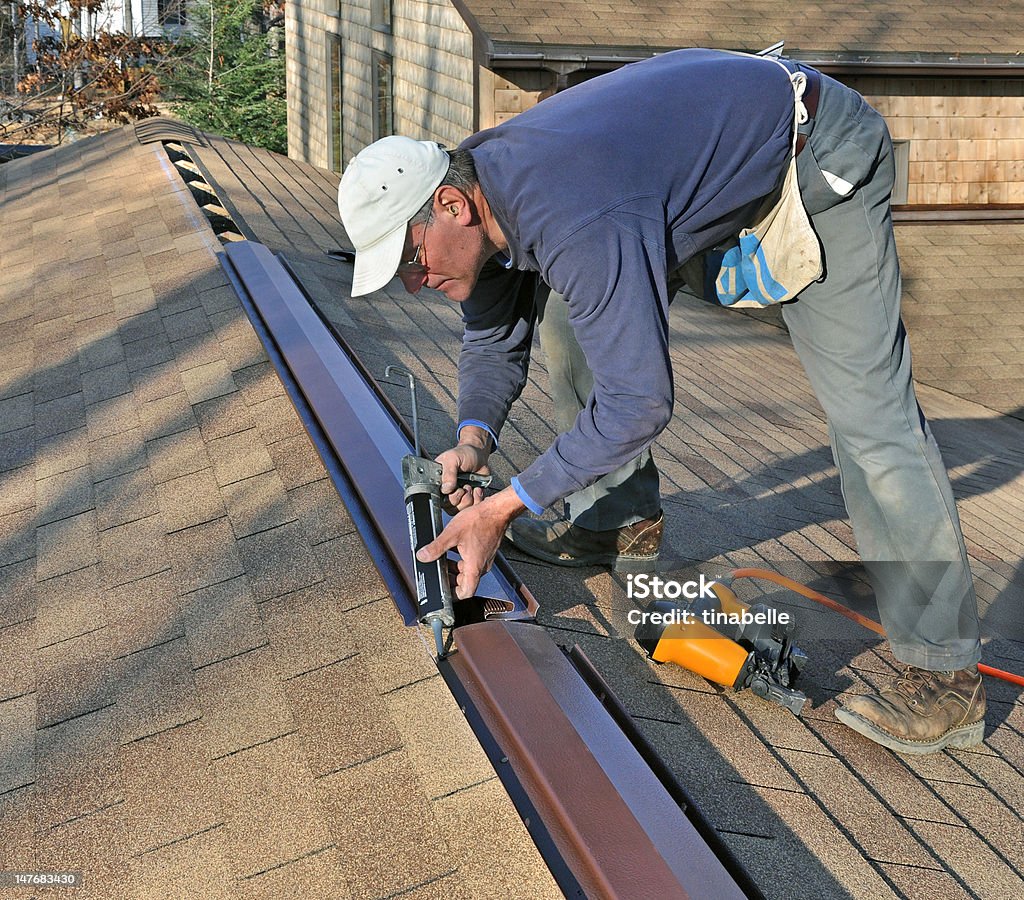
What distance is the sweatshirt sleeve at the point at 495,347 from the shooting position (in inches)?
116

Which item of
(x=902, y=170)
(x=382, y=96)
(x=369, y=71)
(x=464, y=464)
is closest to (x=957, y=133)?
(x=902, y=170)

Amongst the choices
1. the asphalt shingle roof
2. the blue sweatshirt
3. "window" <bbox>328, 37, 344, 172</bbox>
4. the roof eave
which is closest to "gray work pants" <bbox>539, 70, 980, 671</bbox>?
the blue sweatshirt

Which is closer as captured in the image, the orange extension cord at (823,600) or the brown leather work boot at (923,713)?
the brown leather work boot at (923,713)

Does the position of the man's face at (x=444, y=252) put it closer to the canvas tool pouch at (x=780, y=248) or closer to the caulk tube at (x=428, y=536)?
the caulk tube at (x=428, y=536)

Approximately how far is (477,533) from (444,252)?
0.66 m

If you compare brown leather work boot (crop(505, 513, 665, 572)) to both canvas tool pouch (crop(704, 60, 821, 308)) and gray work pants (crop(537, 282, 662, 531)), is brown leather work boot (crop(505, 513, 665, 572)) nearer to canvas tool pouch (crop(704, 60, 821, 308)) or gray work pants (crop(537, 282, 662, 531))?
gray work pants (crop(537, 282, 662, 531))

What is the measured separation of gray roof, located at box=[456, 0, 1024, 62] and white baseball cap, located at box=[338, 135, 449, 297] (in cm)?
750

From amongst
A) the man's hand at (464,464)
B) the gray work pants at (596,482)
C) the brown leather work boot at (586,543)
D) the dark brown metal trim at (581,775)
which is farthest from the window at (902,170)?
the dark brown metal trim at (581,775)

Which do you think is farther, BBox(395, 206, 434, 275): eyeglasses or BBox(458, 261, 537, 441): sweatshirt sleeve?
BBox(458, 261, 537, 441): sweatshirt sleeve

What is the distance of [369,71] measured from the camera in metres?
14.7

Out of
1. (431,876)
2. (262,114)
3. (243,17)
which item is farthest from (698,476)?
(243,17)

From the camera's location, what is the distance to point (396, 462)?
309 centimetres

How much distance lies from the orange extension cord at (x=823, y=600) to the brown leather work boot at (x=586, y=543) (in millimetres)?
310

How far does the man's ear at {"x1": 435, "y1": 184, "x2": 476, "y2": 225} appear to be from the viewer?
2.30 meters
